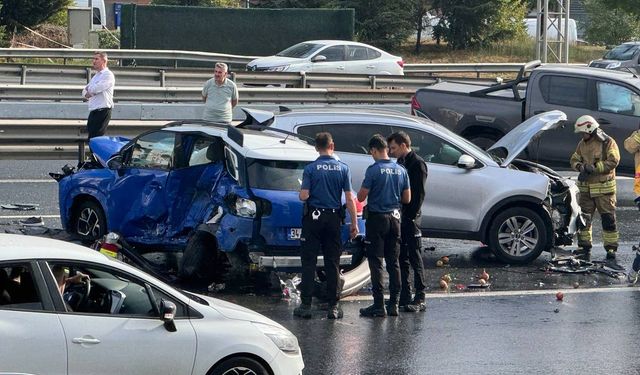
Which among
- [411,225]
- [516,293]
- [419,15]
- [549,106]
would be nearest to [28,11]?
[419,15]

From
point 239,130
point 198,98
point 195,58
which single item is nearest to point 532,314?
point 239,130

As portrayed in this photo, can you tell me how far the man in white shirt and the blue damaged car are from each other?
389 cm

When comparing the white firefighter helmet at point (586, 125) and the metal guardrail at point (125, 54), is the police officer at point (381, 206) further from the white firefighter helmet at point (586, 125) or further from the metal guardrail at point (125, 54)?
the metal guardrail at point (125, 54)

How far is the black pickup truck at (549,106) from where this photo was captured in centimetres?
1675

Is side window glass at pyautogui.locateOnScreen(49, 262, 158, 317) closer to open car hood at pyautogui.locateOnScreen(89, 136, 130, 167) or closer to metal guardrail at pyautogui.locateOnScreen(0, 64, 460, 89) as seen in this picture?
open car hood at pyautogui.locateOnScreen(89, 136, 130, 167)

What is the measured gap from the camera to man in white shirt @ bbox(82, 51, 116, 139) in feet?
53.7

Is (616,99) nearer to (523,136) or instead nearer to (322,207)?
(523,136)

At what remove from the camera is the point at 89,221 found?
482 inches

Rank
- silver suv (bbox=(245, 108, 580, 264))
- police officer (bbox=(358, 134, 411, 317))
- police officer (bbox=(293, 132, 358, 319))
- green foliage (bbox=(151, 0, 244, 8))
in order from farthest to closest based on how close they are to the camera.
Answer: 1. green foliage (bbox=(151, 0, 244, 8))
2. silver suv (bbox=(245, 108, 580, 264))
3. police officer (bbox=(358, 134, 411, 317))
4. police officer (bbox=(293, 132, 358, 319))

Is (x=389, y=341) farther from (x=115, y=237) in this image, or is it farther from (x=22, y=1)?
(x=22, y=1)

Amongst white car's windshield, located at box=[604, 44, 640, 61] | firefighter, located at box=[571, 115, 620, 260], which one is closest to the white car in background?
white car's windshield, located at box=[604, 44, 640, 61]

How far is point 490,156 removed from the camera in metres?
13.2

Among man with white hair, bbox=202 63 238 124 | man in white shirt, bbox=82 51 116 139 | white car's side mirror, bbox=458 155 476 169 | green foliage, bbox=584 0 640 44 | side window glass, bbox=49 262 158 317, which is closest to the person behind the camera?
side window glass, bbox=49 262 158 317

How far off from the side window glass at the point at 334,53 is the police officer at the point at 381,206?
21.5 meters
